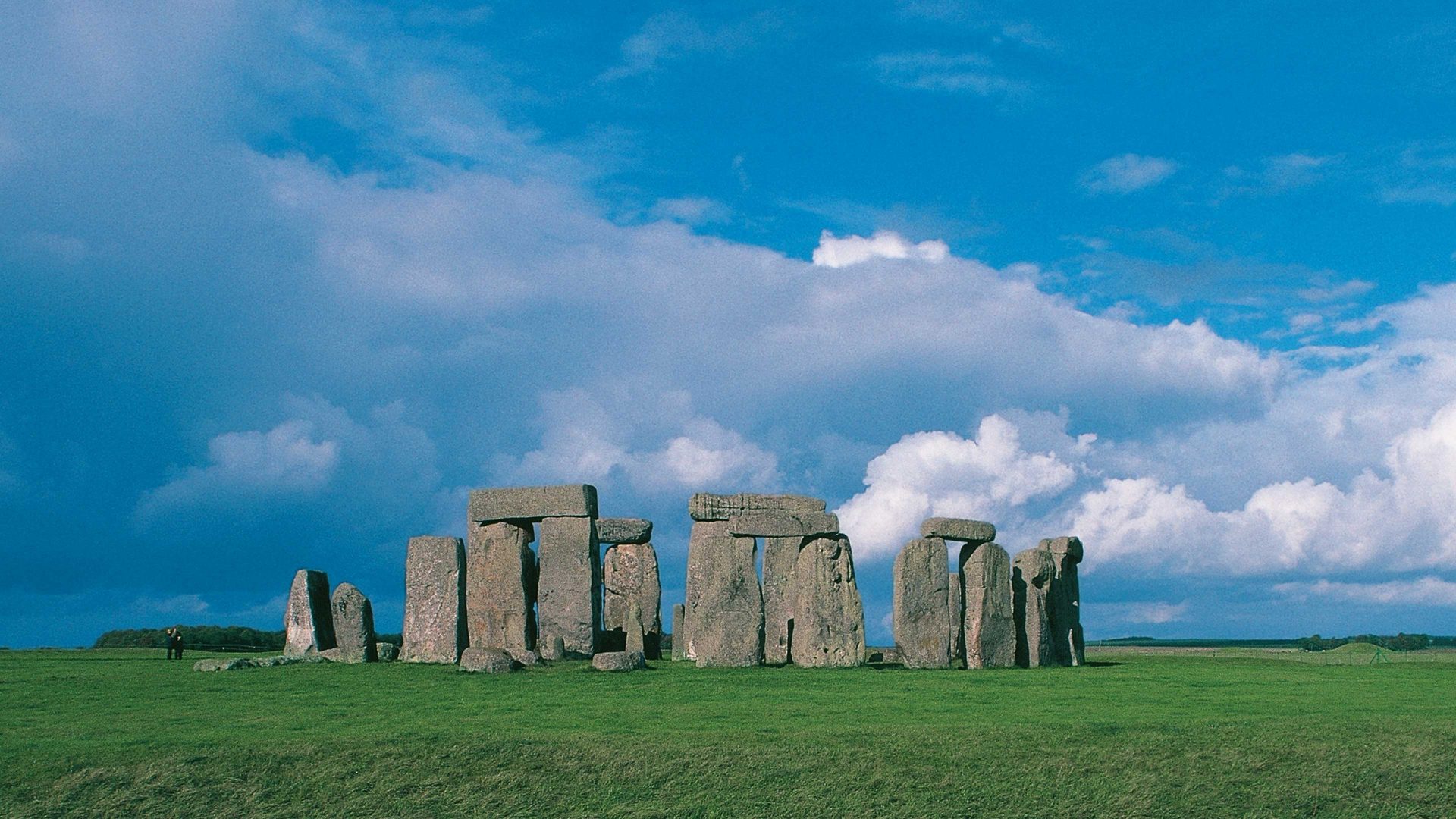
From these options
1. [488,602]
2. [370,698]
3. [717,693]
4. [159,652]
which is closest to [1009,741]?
[717,693]

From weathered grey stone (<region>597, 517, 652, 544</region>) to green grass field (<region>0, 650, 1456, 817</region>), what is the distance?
993cm

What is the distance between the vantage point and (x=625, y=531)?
79.3 feet

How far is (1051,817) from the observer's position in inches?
350

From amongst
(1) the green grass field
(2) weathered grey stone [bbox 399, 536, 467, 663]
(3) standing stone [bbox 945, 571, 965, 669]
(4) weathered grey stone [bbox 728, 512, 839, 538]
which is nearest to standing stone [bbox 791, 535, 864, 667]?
(4) weathered grey stone [bbox 728, 512, 839, 538]

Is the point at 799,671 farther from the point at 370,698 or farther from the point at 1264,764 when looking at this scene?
A: the point at 1264,764

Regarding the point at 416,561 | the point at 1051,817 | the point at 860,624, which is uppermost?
the point at 416,561

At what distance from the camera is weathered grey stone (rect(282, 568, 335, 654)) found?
19891 millimetres

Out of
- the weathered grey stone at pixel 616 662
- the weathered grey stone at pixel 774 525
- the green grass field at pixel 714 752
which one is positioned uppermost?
the weathered grey stone at pixel 774 525

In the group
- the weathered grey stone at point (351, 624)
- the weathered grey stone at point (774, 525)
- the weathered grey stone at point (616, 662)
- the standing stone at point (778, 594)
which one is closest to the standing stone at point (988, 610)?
the weathered grey stone at point (774, 525)

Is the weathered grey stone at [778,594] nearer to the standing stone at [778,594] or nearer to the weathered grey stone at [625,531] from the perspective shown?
the standing stone at [778,594]

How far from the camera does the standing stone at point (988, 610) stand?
59.4ft

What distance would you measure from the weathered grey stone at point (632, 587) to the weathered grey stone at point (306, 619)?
18.1 ft

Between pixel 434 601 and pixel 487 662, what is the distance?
3.41 metres

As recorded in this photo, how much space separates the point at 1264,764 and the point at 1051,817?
253 centimetres
